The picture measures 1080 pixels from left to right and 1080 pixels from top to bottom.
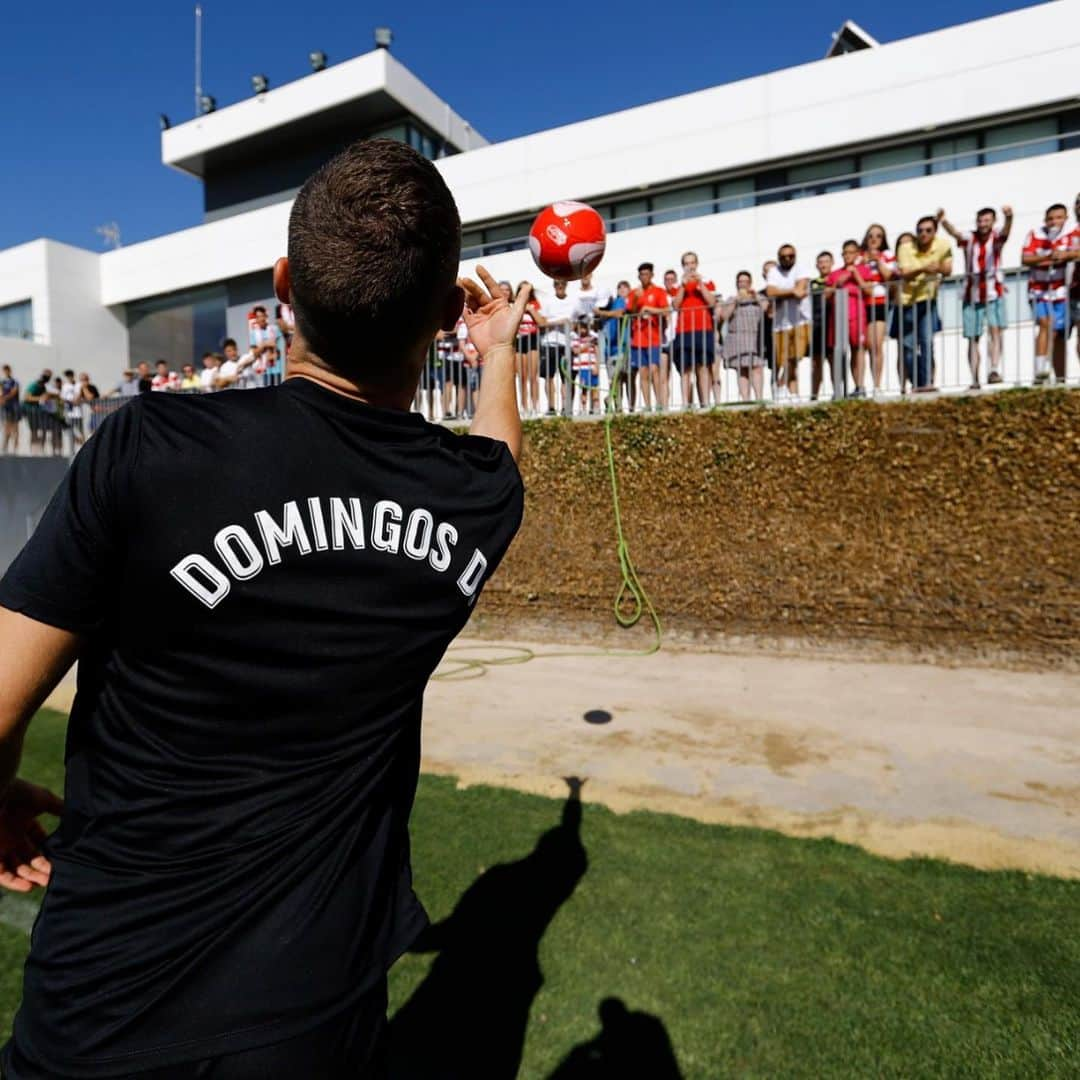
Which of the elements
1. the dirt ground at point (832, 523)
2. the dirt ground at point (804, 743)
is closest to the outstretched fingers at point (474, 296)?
the dirt ground at point (804, 743)

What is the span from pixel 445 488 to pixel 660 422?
336 inches

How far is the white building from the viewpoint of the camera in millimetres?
14625

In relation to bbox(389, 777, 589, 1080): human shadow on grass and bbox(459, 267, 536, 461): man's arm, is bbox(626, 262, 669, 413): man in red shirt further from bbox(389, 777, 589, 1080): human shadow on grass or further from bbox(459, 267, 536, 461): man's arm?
bbox(459, 267, 536, 461): man's arm

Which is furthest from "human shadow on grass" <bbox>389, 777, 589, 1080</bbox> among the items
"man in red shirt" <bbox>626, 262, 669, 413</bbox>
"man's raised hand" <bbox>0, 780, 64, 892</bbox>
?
"man in red shirt" <bbox>626, 262, 669, 413</bbox>

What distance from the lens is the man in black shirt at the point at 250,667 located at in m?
1.03

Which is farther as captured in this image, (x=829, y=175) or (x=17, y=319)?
(x=17, y=319)

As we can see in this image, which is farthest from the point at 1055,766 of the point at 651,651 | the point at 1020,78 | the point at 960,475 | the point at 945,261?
the point at 1020,78

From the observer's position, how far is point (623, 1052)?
274 centimetres

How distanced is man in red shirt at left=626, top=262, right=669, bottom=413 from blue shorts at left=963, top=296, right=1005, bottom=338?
3579 millimetres

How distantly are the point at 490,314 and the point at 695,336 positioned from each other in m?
8.55

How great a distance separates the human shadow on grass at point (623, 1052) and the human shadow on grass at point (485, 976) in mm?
221

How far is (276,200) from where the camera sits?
24.2 meters

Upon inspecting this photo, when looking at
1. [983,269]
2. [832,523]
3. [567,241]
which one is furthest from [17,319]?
[983,269]

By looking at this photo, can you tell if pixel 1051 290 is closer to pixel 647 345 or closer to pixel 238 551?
pixel 647 345
